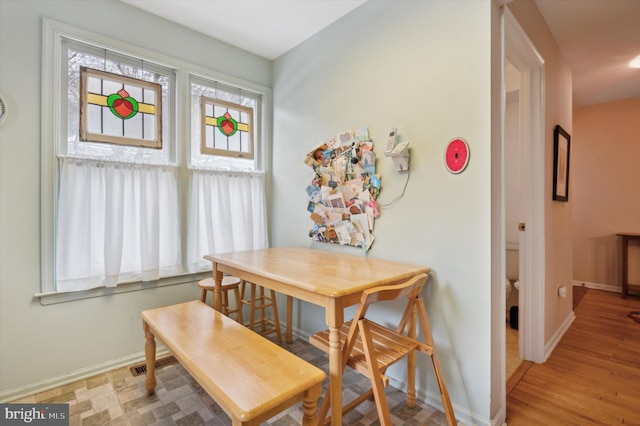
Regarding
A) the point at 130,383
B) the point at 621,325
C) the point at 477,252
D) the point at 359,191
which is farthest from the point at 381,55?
the point at 621,325

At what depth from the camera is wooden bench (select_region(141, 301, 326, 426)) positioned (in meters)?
1.08

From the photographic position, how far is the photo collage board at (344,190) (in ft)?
7.02

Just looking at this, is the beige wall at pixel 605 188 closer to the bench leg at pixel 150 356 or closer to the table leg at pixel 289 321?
the table leg at pixel 289 321

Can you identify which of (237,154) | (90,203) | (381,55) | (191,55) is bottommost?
(90,203)

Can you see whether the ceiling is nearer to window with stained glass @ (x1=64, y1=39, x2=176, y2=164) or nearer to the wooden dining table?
window with stained glass @ (x1=64, y1=39, x2=176, y2=164)

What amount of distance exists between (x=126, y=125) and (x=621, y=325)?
4.74 m

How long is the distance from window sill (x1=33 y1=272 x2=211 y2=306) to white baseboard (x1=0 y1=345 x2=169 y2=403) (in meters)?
0.48

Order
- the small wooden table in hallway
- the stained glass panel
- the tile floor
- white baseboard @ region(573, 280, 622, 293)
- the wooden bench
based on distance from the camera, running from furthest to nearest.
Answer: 1. white baseboard @ region(573, 280, 622, 293)
2. the small wooden table in hallway
3. the stained glass panel
4. the tile floor
5. the wooden bench

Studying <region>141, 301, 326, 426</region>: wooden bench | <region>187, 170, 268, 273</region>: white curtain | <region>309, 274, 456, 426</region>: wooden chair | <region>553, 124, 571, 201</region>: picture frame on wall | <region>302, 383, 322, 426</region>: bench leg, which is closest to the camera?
<region>141, 301, 326, 426</region>: wooden bench

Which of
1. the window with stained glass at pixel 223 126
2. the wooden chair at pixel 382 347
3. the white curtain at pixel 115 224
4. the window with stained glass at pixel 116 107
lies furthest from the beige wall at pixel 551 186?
the white curtain at pixel 115 224

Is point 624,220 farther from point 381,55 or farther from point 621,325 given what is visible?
point 381,55

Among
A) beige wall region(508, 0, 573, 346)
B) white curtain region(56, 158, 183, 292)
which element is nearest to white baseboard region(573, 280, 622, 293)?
beige wall region(508, 0, 573, 346)

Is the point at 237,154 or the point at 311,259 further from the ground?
the point at 237,154

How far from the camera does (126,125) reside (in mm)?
2314
